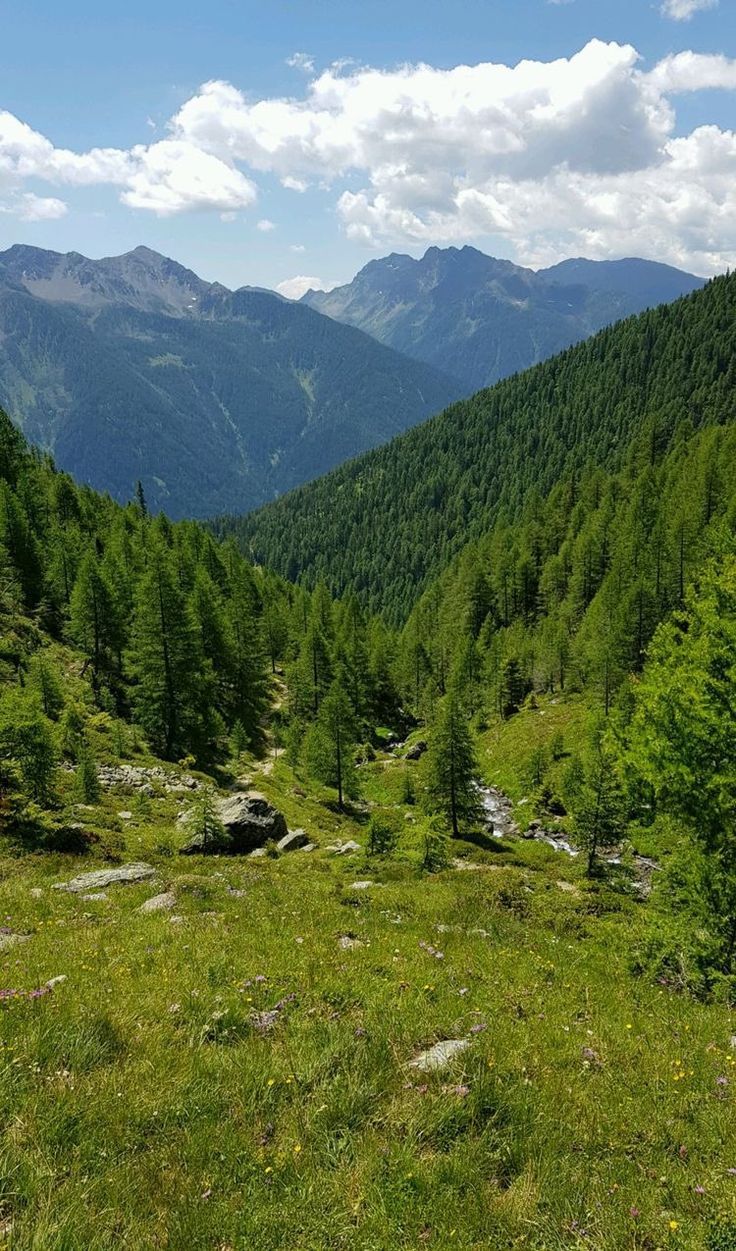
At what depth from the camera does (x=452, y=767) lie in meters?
47.9

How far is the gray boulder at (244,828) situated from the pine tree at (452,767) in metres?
15.0

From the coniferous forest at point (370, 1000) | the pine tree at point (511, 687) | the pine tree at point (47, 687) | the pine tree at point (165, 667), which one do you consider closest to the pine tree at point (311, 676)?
the pine tree at point (165, 667)

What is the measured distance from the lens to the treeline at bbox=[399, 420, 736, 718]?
8050 centimetres

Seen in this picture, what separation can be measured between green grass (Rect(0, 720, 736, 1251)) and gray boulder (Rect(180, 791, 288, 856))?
16.8m

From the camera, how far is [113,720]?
1858 inches

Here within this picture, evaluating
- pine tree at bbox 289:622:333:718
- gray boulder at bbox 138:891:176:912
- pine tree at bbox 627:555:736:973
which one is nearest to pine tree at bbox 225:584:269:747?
pine tree at bbox 289:622:333:718

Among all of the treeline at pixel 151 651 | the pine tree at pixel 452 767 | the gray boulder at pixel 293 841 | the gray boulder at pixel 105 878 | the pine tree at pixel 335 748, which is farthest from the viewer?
the pine tree at pixel 335 748

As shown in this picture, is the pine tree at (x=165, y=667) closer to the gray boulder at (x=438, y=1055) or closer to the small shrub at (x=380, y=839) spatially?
the small shrub at (x=380, y=839)

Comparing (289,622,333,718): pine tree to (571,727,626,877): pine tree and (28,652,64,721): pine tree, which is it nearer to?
(28,652,64,721): pine tree

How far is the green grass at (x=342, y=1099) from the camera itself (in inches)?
207

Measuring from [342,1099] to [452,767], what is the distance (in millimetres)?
42154

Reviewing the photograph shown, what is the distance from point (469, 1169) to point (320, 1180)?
154 centimetres

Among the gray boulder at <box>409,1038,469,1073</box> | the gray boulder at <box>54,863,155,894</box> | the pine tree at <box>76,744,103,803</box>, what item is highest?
the gray boulder at <box>409,1038,469,1073</box>

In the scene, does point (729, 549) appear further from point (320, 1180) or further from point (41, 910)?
point (41, 910)
